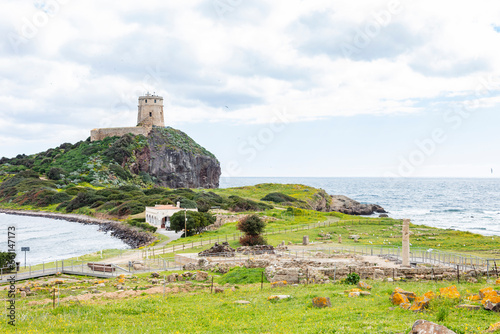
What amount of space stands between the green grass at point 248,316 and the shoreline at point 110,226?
3956 centimetres

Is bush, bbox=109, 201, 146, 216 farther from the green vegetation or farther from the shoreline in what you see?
the green vegetation

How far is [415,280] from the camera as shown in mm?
24359

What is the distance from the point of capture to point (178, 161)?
6240 inches

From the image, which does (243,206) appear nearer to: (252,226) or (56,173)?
(252,226)

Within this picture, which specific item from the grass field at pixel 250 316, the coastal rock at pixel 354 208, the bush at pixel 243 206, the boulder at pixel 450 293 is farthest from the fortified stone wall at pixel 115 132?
the boulder at pixel 450 293

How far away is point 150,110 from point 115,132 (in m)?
16.0

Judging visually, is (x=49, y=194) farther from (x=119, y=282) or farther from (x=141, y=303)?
(x=141, y=303)

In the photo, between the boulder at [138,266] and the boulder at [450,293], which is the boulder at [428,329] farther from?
the boulder at [138,266]

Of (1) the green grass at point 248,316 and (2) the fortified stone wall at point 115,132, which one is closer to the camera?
(1) the green grass at point 248,316

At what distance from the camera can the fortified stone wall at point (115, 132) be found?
519 feet

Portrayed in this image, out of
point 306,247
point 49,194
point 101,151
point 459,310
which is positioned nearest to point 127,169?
point 101,151

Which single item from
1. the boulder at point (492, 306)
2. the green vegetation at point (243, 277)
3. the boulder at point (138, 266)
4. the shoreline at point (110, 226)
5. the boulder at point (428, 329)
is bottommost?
the shoreline at point (110, 226)

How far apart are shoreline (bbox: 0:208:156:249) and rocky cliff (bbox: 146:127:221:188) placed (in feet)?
169

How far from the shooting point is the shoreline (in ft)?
200
